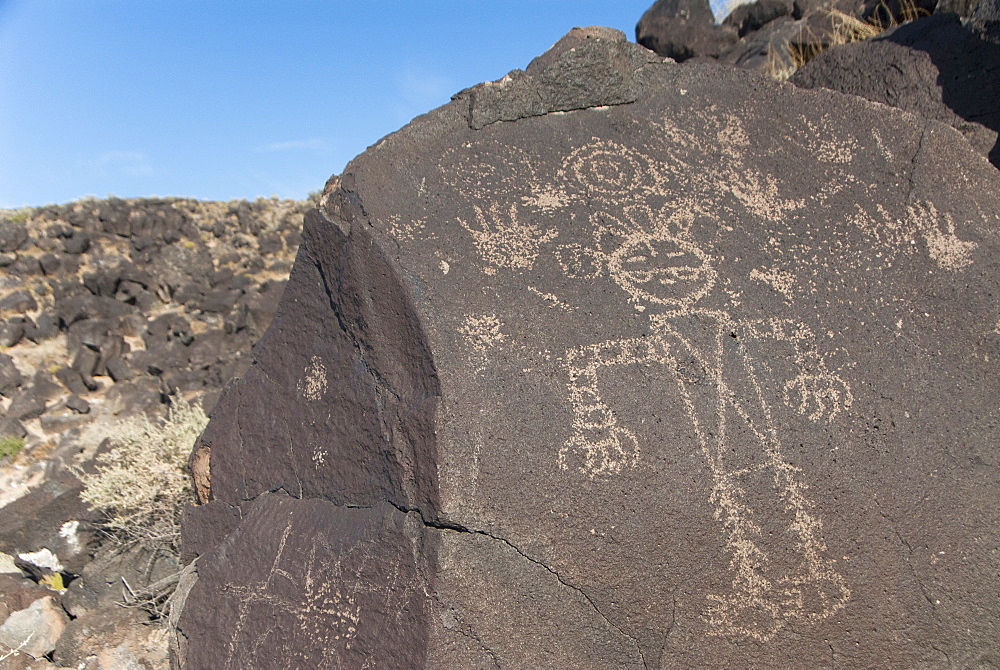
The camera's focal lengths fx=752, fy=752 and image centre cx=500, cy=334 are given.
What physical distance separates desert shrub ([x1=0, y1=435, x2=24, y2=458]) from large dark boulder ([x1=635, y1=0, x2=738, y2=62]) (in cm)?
690

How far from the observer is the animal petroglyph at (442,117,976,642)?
5.86 feet

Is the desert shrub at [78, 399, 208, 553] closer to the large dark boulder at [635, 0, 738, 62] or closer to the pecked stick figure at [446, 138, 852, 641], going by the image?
the pecked stick figure at [446, 138, 852, 641]

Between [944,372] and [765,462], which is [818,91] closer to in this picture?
[944,372]

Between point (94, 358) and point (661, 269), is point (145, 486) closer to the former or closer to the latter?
point (661, 269)

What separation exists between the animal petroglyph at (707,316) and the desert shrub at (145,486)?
2.43 m

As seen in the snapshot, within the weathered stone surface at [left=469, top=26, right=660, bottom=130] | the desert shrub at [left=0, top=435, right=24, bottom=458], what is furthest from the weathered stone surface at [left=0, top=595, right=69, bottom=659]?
the desert shrub at [left=0, top=435, right=24, bottom=458]

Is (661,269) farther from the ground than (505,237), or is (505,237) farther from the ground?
(505,237)

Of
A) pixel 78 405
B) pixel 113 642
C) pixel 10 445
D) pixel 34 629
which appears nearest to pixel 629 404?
pixel 113 642

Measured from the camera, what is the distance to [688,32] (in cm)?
780

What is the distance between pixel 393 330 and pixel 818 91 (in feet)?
5.12

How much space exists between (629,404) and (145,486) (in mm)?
2931

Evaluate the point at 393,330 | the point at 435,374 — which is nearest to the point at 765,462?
the point at 435,374

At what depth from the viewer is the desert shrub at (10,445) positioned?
19.5 ft

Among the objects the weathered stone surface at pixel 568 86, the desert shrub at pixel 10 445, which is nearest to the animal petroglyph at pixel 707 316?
the weathered stone surface at pixel 568 86
